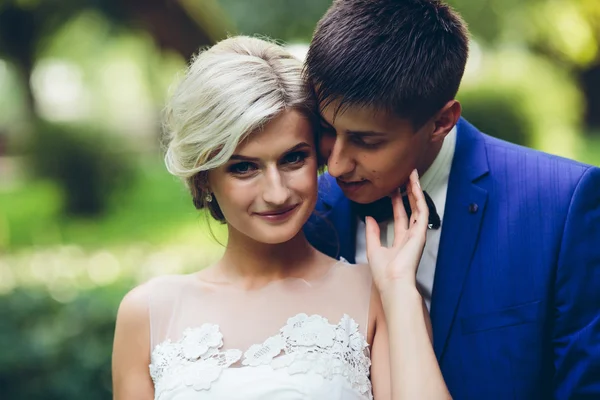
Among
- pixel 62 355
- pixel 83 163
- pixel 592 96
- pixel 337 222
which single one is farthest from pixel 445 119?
pixel 592 96

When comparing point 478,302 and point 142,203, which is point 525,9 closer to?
point 478,302

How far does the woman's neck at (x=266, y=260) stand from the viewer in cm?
296

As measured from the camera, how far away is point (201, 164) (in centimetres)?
276

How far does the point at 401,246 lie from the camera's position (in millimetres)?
2764

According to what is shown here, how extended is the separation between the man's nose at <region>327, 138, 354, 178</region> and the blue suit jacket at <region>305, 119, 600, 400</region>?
1.66ft

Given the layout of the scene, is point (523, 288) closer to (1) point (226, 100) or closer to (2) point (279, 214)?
(2) point (279, 214)

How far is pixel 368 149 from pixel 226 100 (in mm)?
509

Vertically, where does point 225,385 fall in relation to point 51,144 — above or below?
below

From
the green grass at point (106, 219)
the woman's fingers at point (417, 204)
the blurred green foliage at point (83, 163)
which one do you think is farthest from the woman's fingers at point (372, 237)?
the blurred green foliage at point (83, 163)

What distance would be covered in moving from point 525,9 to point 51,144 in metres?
6.50

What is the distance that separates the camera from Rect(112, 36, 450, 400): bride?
2.63 metres

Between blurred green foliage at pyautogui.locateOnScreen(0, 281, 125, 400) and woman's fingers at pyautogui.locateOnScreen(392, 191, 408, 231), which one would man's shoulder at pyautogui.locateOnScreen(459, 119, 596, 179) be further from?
blurred green foliage at pyautogui.locateOnScreen(0, 281, 125, 400)

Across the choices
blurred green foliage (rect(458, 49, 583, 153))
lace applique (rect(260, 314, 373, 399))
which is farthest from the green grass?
lace applique (rect(260, 314, 373, 399))

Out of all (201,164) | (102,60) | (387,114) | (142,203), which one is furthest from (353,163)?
(102,60)
